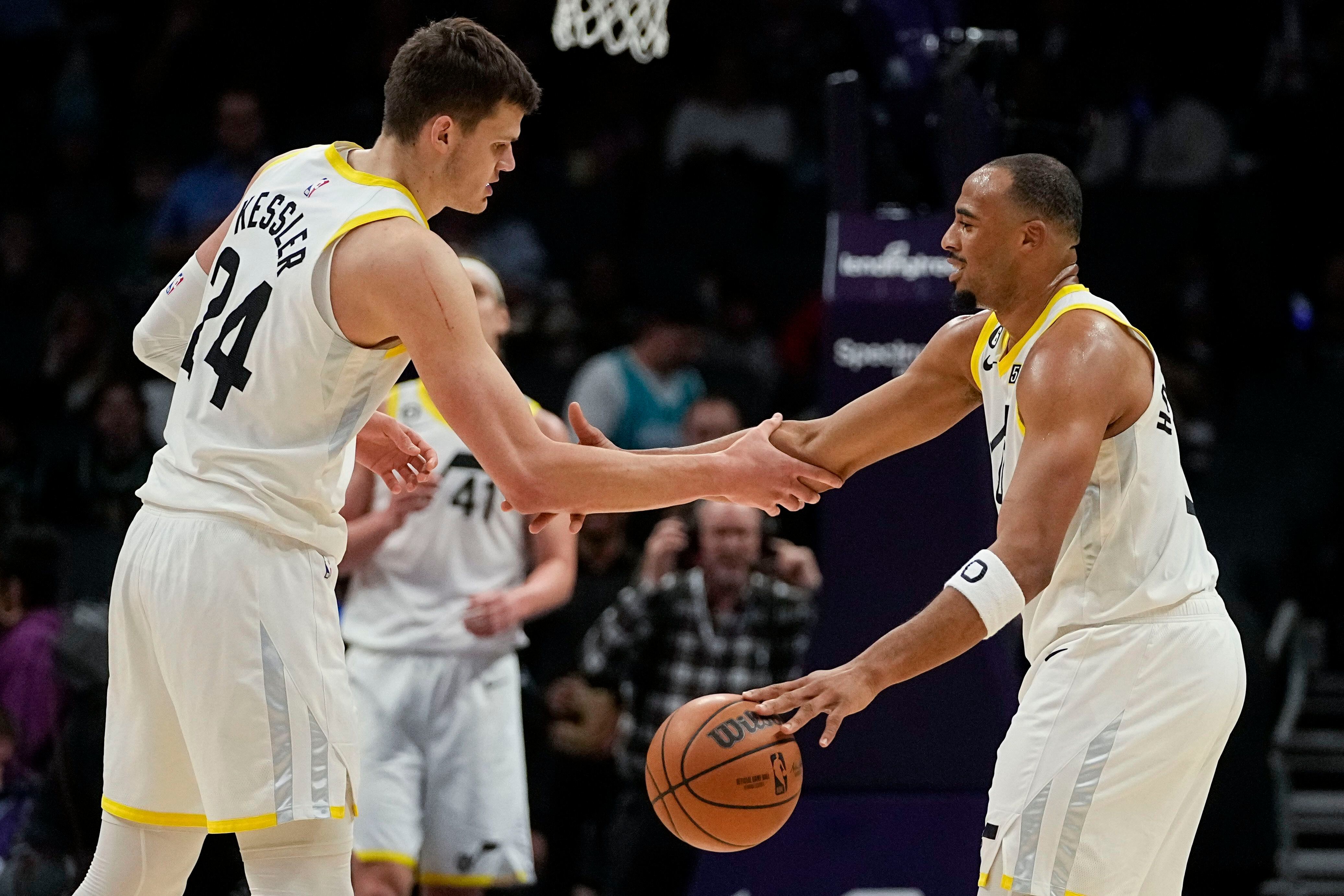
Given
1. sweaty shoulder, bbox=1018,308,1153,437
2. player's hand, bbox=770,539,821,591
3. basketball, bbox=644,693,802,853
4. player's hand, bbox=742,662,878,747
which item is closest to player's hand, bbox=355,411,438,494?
basketball, bbox=644,693,802,853

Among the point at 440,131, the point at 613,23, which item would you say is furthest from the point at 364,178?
the point at 613,23

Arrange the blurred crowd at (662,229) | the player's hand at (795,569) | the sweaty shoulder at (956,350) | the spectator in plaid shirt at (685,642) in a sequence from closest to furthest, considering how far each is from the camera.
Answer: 1. the sweaty shoulder at (956,350)
2. the spectator in plaid shirt at (685,642)
3. the blurred crowd at (662,229)
4. the player's hand at (795,569)

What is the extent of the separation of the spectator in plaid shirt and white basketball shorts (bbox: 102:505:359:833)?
322 cm

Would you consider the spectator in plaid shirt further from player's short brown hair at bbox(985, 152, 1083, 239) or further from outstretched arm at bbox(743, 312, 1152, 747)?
outstretched arm at bbox(743, 312, 1152, 747)

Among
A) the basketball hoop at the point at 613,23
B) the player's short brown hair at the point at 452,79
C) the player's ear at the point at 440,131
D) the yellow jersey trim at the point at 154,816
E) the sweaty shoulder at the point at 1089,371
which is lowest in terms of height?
the yellow jersey trim at the point at 154,816

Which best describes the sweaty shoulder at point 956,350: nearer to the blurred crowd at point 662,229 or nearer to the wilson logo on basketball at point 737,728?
the wilson logo on basketball at point 737,728

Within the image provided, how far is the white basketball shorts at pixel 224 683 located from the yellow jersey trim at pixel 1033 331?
5.71 feet

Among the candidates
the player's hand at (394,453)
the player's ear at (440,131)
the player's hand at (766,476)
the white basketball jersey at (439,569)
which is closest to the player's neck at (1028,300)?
the player's hand at (766,476)

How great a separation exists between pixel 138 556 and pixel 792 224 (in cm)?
819

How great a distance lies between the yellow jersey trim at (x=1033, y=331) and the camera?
3.96 metres

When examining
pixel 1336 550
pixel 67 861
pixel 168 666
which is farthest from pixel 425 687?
pixel 1336 550

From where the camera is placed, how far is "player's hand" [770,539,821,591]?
6957mm

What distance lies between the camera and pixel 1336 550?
31.1 ft

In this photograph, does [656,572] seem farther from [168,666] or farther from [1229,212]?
[1229,212]
